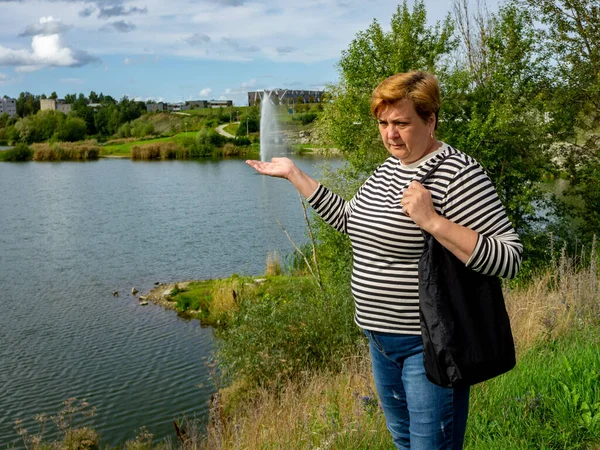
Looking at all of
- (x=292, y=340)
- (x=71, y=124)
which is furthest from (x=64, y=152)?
(x=292, y=340)

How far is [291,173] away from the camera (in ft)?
8.71

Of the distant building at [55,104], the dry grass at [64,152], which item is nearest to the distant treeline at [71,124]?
→ the dry grass at [64,152]

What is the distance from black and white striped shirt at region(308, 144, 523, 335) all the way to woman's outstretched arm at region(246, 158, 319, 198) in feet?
0.97

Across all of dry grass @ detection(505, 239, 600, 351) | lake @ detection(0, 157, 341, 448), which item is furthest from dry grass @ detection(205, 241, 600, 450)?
lake @ detection(0, 157, 341, 448)

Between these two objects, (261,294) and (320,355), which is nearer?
(320,355)

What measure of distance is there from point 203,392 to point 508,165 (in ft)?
27.4

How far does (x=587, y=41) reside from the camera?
14312mm

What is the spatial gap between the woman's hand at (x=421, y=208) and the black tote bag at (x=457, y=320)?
9 centimetres

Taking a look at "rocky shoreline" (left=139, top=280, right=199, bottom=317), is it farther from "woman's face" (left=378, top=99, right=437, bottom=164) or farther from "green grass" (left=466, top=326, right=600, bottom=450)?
"woman's face" (left=378, top=99, right=437, bottom=164)

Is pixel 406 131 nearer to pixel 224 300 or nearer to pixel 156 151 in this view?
pixel 224 300

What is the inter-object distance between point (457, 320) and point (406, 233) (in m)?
0.32

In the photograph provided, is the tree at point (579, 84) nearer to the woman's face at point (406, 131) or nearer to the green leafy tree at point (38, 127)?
the woman's face at point (406, 131)

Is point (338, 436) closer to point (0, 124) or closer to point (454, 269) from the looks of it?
point (454, 269)

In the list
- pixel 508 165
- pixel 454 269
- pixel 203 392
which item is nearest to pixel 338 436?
pixel 454 269
